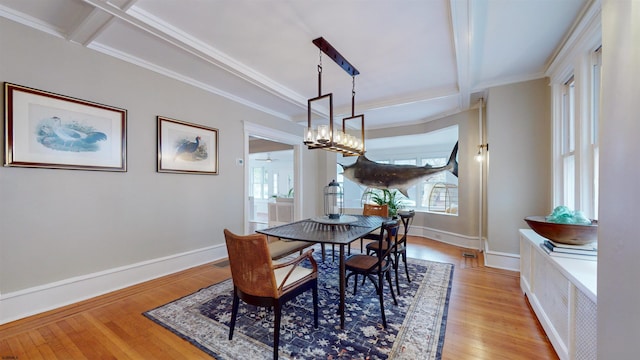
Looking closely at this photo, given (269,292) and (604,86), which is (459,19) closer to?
(604,86)

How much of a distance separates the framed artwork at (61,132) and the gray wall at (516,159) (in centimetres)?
453

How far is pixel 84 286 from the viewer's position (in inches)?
93.4

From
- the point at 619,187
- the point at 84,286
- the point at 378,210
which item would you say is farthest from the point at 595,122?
the point at 84,286

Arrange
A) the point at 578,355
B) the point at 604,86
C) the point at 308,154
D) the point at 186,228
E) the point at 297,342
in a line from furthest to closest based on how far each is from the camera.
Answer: the point at 308,154
the point at 186,228
the point at 297,342
the point at 578,355
the point at 604,86

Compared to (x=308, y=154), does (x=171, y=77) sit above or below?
above

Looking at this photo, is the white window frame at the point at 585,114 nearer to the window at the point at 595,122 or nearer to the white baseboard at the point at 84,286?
the window at the point at 595,122

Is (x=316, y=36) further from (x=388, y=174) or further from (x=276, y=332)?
(x=388, y=174)

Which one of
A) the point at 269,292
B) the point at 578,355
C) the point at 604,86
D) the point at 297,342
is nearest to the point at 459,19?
the point at 604,86

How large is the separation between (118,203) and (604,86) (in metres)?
3.63

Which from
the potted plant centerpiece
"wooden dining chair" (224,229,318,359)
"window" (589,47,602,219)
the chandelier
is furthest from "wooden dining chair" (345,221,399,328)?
the potted plant centerpiece

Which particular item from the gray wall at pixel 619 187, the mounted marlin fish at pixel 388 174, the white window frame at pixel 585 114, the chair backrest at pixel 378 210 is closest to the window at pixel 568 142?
the white window frame at pixel 585 114

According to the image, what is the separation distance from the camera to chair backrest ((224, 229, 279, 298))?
1.55m

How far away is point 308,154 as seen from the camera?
18.1ft

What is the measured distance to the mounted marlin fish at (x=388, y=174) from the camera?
5.27 m
